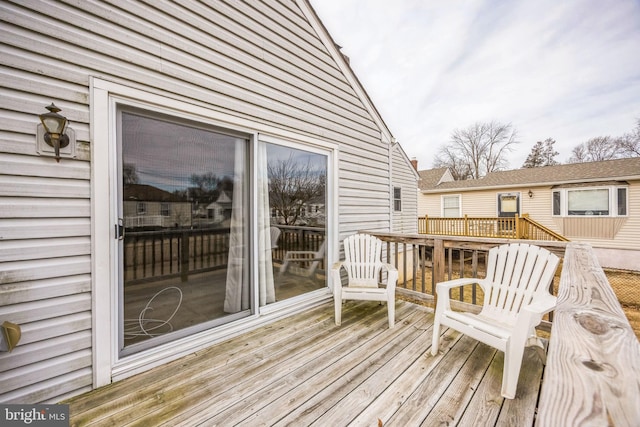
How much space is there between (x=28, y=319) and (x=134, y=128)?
1441mm

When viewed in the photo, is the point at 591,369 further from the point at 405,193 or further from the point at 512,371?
the point at 405,193

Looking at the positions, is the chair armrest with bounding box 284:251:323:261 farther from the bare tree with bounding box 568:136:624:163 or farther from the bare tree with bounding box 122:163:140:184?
the bare tree with bounding box 568:136:624:163

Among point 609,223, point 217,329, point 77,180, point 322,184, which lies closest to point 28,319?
point 77,180

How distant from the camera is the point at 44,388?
5.41 ft

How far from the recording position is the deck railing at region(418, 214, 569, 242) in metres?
8.62

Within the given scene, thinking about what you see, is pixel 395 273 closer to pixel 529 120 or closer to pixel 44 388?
pixel 44 388

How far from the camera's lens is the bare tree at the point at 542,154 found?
66.0ft

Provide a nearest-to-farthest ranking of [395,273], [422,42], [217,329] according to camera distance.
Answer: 1. [217,329]
2. [395,273]
3. [422,42]

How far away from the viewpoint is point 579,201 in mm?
9312

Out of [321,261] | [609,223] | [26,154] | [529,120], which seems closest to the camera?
[26,154]

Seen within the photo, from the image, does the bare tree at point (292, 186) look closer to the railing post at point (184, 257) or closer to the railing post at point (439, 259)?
the railing post at point (184, 257)

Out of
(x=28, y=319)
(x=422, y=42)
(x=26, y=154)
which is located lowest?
(x=28, y=319)

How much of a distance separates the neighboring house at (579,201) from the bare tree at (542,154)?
1255 centimetres

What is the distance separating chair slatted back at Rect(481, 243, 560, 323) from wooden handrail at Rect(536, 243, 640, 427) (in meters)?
1.25
